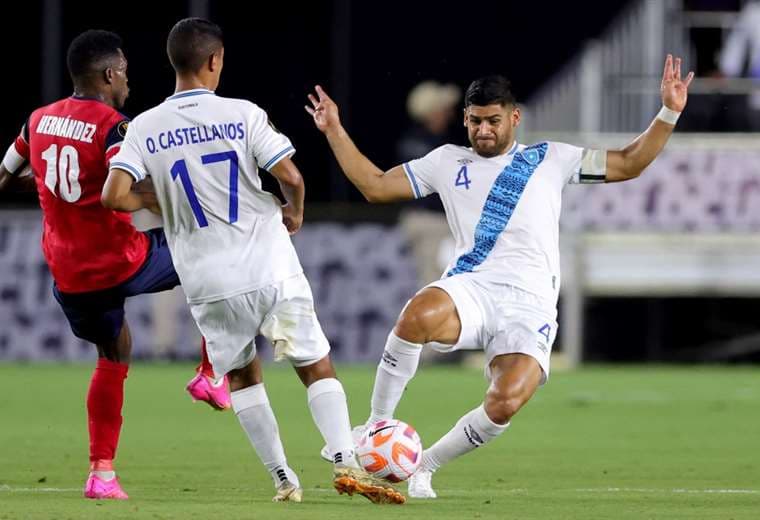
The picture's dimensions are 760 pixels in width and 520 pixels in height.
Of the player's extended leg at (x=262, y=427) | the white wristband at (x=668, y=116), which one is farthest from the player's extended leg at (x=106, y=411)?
the white wristband at (x=668, y=116)

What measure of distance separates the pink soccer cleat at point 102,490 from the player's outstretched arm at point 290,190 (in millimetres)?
1433

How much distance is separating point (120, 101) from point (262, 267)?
1154 mm

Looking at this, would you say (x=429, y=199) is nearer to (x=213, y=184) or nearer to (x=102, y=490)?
(x=102, y=490)

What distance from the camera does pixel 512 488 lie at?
8.70 meters

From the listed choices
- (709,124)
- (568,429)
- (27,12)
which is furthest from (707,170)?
(27,12)

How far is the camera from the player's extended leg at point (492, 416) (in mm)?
8117

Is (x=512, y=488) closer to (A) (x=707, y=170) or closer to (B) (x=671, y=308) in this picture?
(A) (x=707, y=170)

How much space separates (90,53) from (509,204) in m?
2.11

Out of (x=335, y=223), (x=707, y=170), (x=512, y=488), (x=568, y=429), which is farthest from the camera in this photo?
(x=335, y=223)

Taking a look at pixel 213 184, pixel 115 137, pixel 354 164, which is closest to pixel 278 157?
pixel 213 184

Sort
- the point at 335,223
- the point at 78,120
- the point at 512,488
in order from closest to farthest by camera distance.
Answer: the point at 78,120 → the point at 512,488 → the point at 335,223

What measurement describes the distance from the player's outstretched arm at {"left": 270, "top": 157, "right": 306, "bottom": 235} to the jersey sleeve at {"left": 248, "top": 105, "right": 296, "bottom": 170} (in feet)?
0.10

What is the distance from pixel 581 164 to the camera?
861 cm

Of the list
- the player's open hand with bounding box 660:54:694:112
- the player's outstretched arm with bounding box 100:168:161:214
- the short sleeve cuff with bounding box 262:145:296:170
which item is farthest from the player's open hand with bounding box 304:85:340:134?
the player's open hand with bounding box 660:54:694:112
